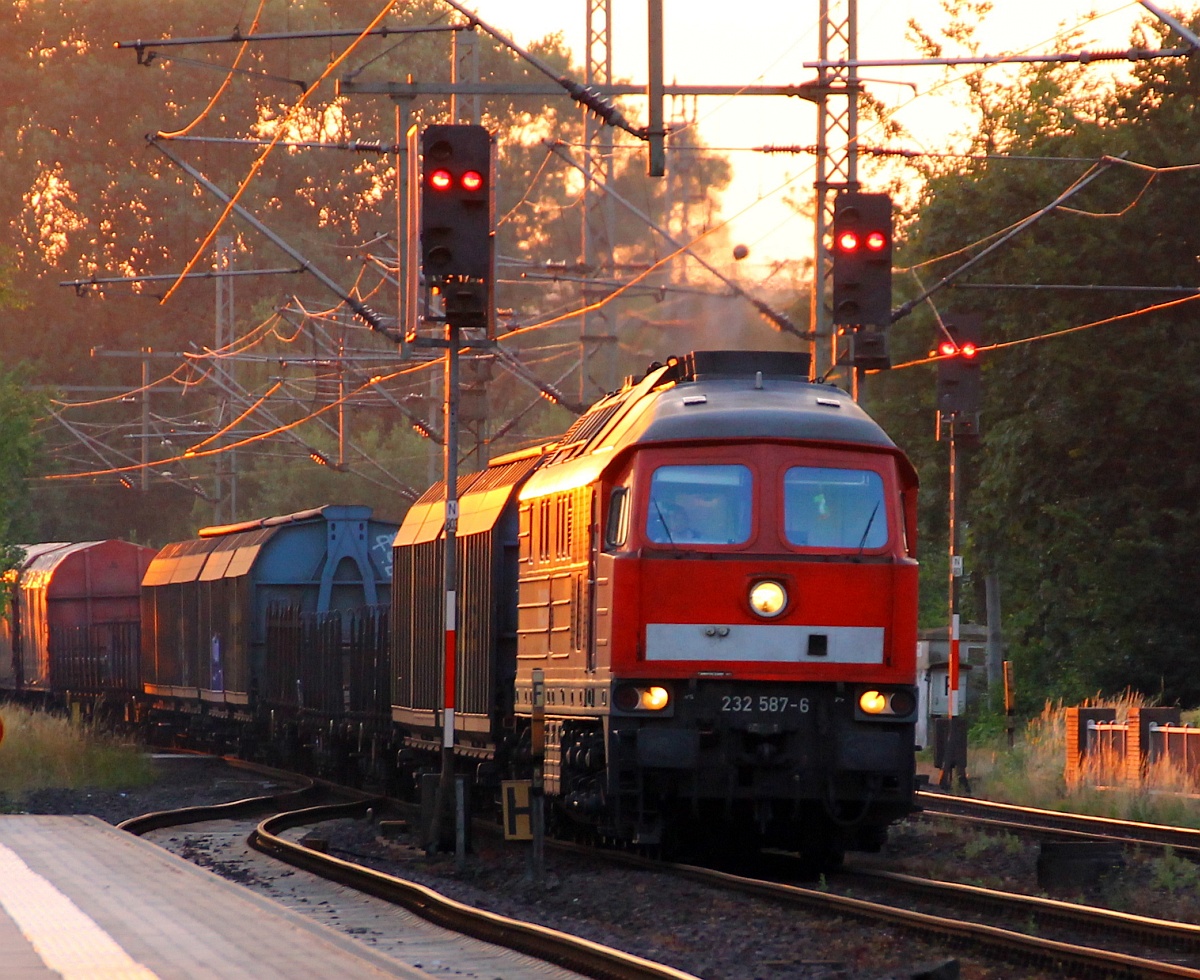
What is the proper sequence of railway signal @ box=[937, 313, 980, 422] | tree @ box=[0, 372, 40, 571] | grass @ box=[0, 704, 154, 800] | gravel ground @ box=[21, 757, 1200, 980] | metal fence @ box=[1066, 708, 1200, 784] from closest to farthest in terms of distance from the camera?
1. gravel ground @ box=[21, 757, 1200, 980]
2. metal fence @ box=[1066, 708, 1200, 784]
3. railway signal @ box=[937, 313, 980, 422]
4. grass @ box=[0, 704, 154, 800]
5. tree @ box=[0, 372, 40, 571]

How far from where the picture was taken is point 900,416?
4666cm

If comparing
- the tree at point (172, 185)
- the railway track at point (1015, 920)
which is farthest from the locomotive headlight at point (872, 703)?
the tree at point (172, 185)

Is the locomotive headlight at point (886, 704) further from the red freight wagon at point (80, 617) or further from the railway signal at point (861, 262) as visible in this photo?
the red freight wagon at point (80, 617)

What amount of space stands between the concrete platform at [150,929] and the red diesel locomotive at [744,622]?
3.15 meters

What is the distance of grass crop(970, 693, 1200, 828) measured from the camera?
2194 cm

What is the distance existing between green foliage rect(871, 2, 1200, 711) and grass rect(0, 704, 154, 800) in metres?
17.2

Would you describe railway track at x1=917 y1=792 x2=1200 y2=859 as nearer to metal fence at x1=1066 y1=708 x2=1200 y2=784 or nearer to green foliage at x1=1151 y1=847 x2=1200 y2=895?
green foliage at x1=1151 y1=847 x2=1200 y2=895

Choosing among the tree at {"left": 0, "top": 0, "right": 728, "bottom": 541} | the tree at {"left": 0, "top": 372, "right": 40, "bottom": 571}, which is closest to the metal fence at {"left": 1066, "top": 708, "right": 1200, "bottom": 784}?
the tree at {"left": 0, "top": 372, "right": 40, "bottom": 571}

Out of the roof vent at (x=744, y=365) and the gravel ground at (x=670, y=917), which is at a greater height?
the roof vent at (x=744, y=365)

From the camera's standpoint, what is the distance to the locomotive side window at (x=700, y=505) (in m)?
15.0

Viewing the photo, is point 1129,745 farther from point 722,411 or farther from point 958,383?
point 722,411

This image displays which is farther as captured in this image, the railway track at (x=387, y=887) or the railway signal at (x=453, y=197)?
the railway signal at (x=453, y=197)

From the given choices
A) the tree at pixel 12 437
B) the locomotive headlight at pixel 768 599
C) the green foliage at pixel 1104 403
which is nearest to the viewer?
the locomotive headlight at pixel 768 599

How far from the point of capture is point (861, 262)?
66.6ft
